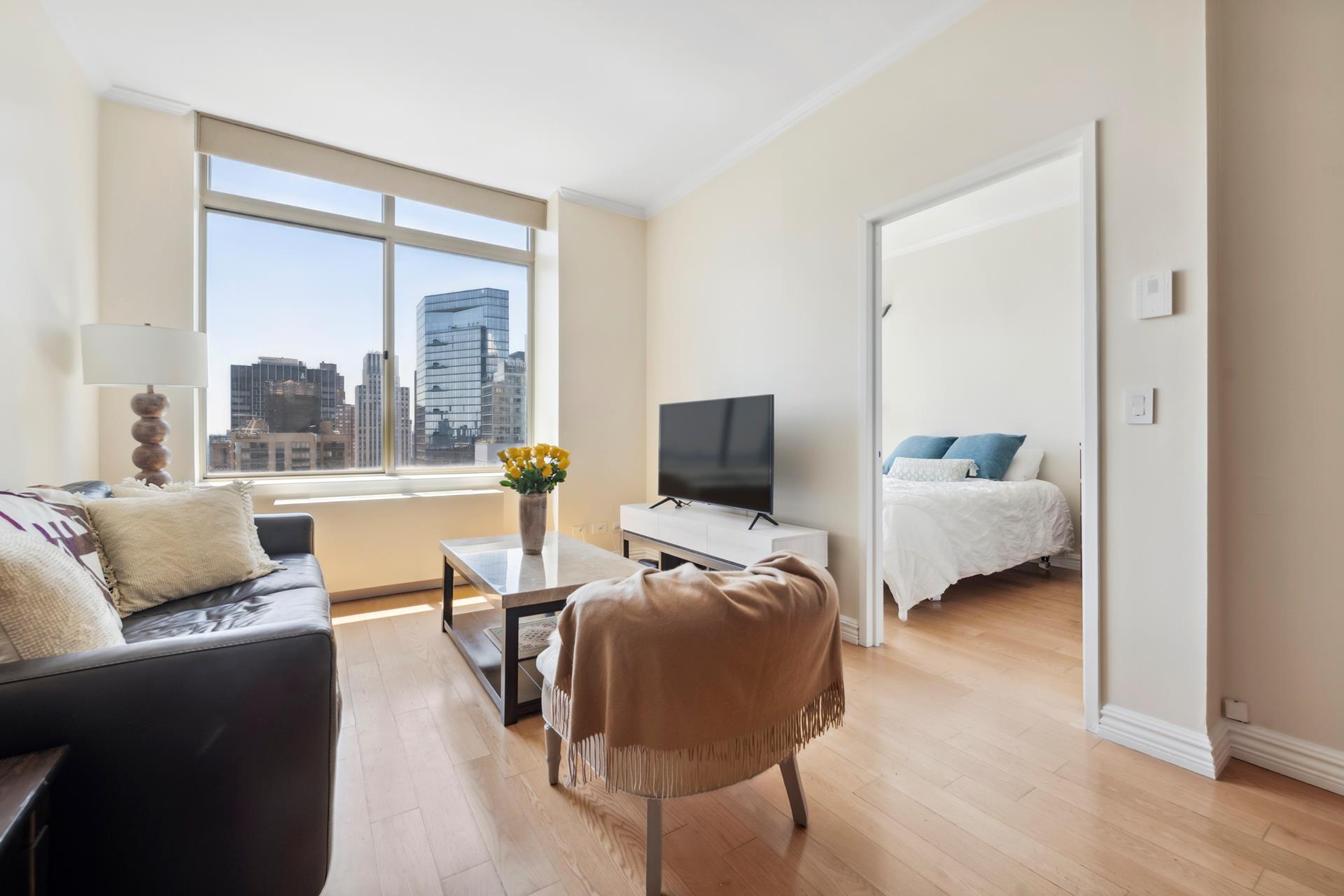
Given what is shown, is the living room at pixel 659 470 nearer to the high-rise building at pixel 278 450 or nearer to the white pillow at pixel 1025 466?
the high-rise building at pixel 278 450

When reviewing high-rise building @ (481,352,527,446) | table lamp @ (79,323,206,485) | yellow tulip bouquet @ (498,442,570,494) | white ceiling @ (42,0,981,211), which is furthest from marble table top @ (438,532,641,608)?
white ceiling @ (42,0,981,211)

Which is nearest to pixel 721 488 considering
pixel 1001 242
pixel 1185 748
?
pixel 1185 748

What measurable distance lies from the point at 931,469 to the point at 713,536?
2.25m

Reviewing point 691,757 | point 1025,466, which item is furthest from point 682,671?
point 1025,466

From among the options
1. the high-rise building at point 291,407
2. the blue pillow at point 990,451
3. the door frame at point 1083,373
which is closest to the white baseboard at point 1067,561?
the blue pillow at point 990,451

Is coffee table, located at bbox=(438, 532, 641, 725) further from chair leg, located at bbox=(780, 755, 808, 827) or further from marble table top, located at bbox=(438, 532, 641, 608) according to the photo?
chair leg, located at bbox=(780, 755, 808, 827)

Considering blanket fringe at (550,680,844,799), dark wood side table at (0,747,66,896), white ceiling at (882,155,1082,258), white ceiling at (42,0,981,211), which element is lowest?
blanket fringe at (550,680,844,799)

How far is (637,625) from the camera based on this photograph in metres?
1.15

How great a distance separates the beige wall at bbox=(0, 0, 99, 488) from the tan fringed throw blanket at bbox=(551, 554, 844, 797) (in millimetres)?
2354

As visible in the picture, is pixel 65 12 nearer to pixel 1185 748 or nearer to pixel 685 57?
pixel 685 57

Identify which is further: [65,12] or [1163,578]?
[65,12]

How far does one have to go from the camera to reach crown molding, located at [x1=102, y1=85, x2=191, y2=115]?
289cm

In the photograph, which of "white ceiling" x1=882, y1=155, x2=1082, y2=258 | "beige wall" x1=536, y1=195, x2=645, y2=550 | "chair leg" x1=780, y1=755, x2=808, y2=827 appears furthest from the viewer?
"beige wall" x1=536, y1=195, x2=645, y2=550

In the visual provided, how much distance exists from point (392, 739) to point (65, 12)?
324 cm
